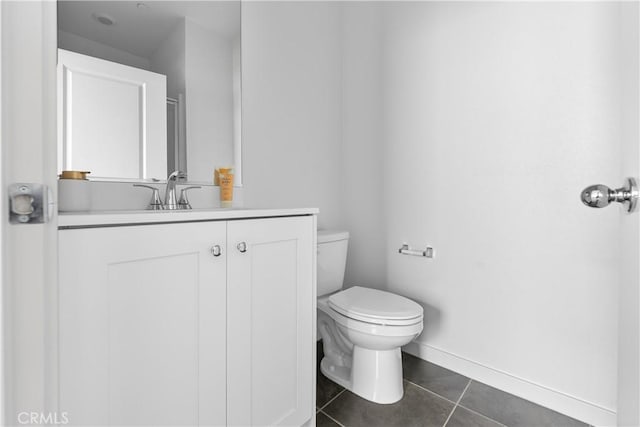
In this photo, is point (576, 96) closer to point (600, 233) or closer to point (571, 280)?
point (600, 233)

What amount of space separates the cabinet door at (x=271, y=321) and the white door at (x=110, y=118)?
59 cm

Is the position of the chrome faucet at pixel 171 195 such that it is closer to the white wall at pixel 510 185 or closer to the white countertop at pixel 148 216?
the white countertop at pixel 148 216

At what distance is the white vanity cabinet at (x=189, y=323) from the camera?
67cm

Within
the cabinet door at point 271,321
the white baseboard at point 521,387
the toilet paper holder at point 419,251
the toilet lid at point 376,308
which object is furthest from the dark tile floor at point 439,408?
the toilet paper holder at point 419,251

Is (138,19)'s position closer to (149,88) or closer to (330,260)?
(149,88)

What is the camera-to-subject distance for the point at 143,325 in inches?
29.6

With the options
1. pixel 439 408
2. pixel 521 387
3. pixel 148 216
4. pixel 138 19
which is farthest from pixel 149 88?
pixel 521 387

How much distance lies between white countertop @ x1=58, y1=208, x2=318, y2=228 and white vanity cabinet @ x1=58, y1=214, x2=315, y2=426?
0.05ft

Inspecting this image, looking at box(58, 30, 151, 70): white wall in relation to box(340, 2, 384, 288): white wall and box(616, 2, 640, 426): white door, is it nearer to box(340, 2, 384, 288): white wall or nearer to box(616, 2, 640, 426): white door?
box(340, 2, 384, 288): white wall

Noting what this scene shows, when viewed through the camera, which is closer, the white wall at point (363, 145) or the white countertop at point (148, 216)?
the white countertop at point (148, 216)

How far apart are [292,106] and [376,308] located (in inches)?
46.5

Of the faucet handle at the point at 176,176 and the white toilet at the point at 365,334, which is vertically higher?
the faucet handle at the point at 176,176

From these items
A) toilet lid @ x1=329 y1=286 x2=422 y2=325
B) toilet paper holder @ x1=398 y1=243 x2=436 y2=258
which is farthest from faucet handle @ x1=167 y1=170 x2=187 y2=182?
toilet paper holder @ x1=398 y1=243 x2=436 y2=258

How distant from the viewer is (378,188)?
198 centimetres
